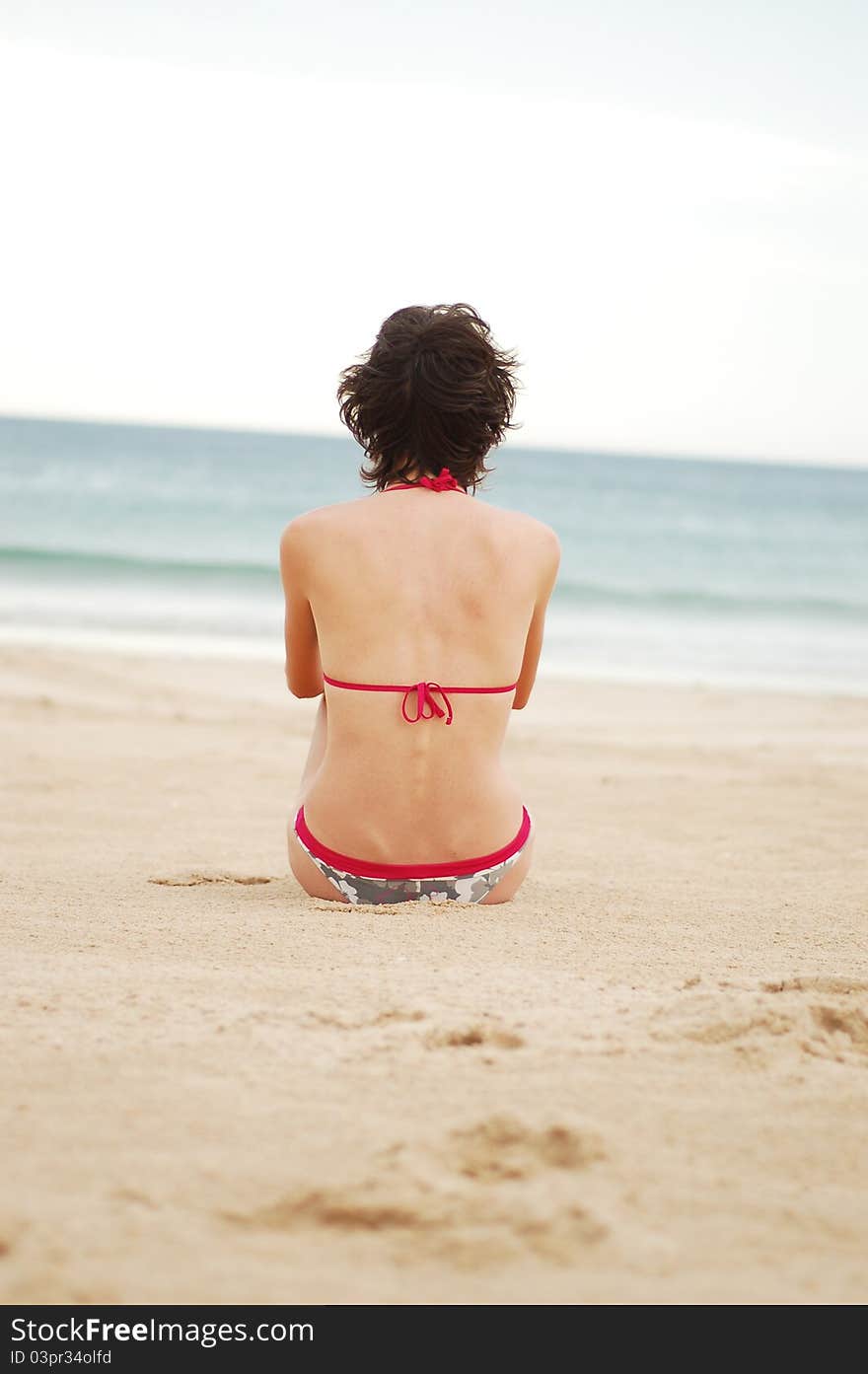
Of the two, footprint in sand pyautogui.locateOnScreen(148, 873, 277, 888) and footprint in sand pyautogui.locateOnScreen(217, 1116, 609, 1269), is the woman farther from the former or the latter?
footprint in sand pyautogui.locateOnScreen(217, 1116, 609, 1269)

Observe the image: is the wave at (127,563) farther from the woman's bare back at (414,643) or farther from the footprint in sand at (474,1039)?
the footprint in sand at (474,1039)

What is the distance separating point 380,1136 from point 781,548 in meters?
27.4

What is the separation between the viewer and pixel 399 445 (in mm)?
2891

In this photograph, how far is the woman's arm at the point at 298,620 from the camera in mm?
2812

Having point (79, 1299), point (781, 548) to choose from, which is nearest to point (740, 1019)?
point (79, 1299)

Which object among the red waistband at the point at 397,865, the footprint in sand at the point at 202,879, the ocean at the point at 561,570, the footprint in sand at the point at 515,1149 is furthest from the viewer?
the ocean at the point at 561,570

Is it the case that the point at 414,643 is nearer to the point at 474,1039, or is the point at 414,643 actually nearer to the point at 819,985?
the point at 474,1039

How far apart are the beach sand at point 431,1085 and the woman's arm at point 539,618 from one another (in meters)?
0.60

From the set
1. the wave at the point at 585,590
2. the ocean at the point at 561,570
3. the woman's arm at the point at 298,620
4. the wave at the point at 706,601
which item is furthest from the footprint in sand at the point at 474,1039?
the wave at the point at 706,601

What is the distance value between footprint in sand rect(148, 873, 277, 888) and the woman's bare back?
25.1 inches

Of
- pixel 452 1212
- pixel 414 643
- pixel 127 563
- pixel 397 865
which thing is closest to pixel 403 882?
pixel 397 865

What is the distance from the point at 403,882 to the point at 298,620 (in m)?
0.72

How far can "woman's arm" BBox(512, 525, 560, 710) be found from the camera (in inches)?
115
